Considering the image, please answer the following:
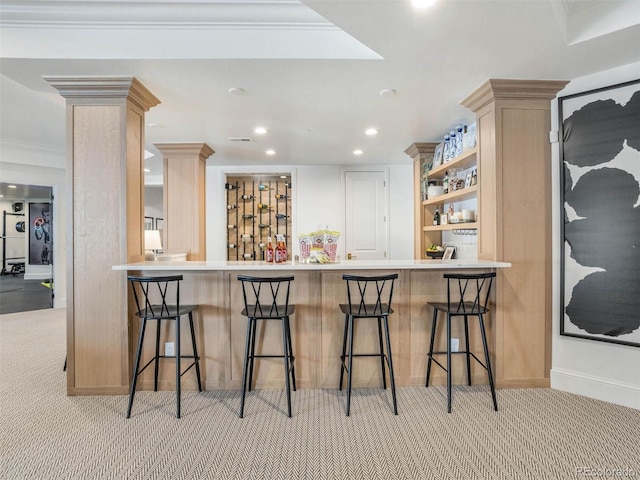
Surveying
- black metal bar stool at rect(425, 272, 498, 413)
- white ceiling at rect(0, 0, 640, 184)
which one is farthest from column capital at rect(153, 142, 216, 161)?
black metal bar stool at rect(425, 272, 498, 413)

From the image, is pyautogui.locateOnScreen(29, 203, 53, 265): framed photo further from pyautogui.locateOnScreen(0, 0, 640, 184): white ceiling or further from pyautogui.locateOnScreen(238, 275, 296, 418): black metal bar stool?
pyautogui.locateOnScreen(238, 275, 296, 418): black metal bar stool

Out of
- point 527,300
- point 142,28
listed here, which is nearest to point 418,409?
point 527,300

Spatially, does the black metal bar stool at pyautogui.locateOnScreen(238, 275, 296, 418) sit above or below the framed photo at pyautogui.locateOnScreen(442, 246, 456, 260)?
below

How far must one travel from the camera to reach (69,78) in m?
2.34

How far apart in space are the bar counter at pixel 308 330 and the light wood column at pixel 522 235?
0.37ft

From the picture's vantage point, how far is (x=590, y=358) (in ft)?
7.90

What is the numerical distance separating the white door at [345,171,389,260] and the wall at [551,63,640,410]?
301 centimetres

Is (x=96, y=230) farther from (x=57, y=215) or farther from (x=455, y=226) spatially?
(x=57, y=215)

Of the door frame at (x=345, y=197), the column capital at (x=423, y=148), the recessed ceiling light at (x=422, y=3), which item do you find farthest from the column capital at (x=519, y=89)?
the door frame at (x=345, y=197)

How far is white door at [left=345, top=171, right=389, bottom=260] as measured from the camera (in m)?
5.43

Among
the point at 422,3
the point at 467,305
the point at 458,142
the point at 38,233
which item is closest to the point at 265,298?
the point at 467,305

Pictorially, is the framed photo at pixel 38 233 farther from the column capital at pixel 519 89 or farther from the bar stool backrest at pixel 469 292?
the column capital at pixel 519 89

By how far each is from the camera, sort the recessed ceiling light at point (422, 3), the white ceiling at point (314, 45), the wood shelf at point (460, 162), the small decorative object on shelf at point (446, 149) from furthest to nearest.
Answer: the small decorative object on shelf at point (446, 149)
the wood shelf at point (460, 162)
the white ceiling at point (314, 45)
the recessed ceiling light at point (422, 3)

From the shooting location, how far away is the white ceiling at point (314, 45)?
1844 mm
